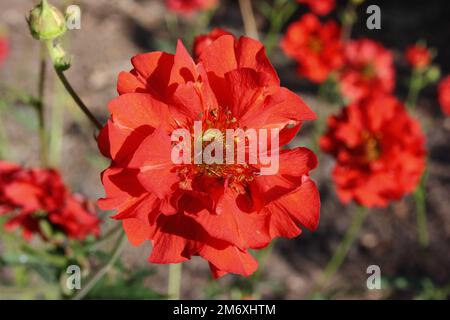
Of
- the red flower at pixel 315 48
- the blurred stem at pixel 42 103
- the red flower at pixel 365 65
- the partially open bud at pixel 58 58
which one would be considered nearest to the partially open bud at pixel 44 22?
the partially open bud at pixel 58 58

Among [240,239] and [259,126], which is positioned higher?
[259,126]

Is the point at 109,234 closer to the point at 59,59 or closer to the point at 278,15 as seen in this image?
the point at 59,59

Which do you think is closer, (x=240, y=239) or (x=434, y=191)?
(x=240, y=239)

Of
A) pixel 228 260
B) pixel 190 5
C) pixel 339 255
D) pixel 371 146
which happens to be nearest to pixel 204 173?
pixel 228 260
